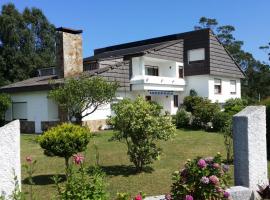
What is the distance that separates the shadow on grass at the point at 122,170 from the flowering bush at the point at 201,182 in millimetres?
5469

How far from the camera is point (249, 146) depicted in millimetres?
6988

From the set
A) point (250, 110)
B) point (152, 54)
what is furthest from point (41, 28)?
point (250, 110)

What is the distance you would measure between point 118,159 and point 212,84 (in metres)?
21.8

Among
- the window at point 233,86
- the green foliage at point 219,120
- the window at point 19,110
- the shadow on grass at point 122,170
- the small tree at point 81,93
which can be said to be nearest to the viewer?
the shadow on grass at point 122,170

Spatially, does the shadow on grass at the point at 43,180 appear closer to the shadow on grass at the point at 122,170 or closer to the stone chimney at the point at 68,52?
the shadow on grass at the point at 122,170

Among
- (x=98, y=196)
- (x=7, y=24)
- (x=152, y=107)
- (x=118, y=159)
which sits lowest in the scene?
(x=118, y=159)

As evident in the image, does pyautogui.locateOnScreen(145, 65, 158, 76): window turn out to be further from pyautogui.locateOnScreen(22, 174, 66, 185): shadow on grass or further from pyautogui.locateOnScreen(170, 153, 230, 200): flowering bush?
pyautogui.locateOnScreen(170, 153, 230, 200): flowering bush

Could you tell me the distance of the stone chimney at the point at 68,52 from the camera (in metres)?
27.4

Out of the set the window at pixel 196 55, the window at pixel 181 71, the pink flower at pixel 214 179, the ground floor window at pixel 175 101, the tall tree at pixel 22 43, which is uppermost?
the tall tree at pixel 22 43

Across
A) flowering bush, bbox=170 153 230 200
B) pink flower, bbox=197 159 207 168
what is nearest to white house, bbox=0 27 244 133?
flowering bush, bbox=170 153 230 200

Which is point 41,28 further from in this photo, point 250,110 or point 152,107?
point 250,110

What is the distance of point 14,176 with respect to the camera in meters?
4.83

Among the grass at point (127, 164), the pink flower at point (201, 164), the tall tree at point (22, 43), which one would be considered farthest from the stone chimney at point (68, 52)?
the pink flower at point (201, 164)

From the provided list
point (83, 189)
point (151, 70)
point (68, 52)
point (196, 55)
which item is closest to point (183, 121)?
point (151, 70)
